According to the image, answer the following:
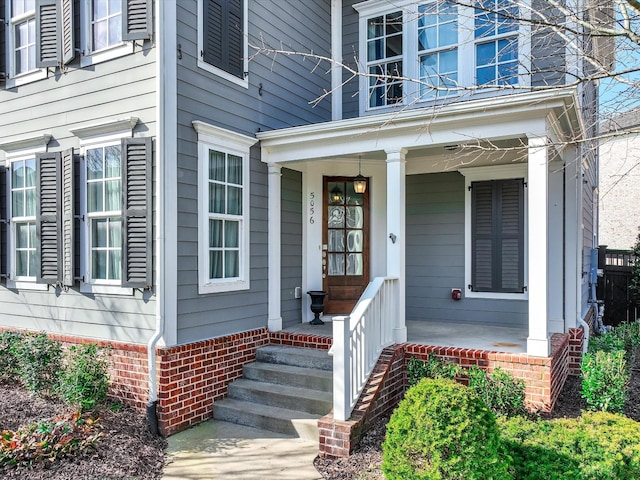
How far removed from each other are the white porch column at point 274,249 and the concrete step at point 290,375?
0.63 meters

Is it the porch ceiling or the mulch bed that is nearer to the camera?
the mulch bed

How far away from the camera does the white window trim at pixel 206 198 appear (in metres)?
5.04

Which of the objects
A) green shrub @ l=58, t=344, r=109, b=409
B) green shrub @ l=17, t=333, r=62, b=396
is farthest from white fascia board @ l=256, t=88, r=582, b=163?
green shrub @ l=17, t=333, r=62, b=396

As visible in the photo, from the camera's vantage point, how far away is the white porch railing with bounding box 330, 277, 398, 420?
4.13 m

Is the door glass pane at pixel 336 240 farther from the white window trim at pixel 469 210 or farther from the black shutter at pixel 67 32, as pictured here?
the black shutter at pixel 67 32

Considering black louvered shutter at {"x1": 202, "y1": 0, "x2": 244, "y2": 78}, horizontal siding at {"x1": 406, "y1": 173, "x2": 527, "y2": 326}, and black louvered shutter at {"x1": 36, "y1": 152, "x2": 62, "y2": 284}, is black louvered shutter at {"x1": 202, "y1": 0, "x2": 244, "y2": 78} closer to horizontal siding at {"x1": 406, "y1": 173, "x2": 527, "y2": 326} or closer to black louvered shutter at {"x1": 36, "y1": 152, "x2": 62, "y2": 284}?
black louvered shutter at {"x1": 36, "y1": 152, "x2": 62, "y2": 284}

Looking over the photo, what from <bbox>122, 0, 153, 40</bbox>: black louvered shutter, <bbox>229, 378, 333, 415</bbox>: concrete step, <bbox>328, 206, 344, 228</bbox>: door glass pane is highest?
<bbox>122, 0, 153, 40</bbox>: black louvered shutter

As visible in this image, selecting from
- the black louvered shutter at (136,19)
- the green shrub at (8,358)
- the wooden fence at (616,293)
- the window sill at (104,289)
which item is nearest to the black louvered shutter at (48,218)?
the window sill at (104,289)

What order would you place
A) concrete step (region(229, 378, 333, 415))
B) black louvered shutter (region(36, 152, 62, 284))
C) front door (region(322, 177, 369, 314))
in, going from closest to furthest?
1. concrete step (region(229, 378, 333, 415))
2. black louvered shutter (region(36, 152, 62, 284))
3. front door (region(322, 177, 369, 314))

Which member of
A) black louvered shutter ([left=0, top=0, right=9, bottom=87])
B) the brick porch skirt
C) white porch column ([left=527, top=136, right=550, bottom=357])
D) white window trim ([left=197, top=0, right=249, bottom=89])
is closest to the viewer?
the brick porch skirt

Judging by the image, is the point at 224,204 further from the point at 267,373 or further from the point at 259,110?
the point at 267,373

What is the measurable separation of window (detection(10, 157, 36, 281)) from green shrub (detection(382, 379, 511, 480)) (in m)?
5.08

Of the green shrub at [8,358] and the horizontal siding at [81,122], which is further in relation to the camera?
the green shrub at [8,358]

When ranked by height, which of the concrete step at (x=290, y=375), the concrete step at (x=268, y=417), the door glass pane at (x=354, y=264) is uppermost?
the door glass pane at (x=354, y=264)
